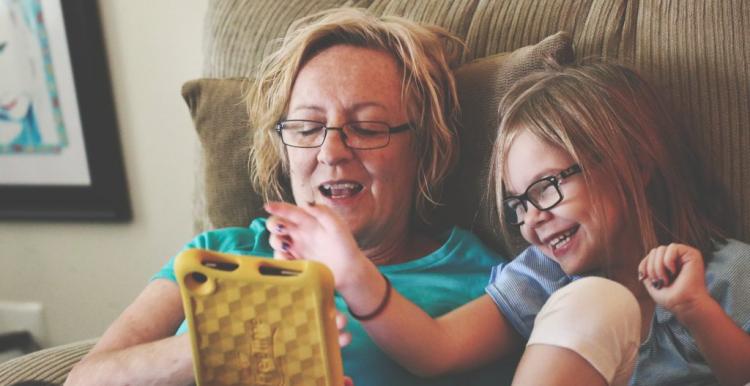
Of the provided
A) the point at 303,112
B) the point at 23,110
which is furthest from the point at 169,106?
the point at 303,112

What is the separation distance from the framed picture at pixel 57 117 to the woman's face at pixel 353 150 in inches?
39.4

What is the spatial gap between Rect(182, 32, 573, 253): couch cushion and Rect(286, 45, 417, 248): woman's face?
0.34 ft

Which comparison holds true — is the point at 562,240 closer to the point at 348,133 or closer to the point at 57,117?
the point at 348,133

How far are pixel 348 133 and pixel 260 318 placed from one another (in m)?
0.40

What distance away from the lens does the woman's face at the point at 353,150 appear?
104 centimetres

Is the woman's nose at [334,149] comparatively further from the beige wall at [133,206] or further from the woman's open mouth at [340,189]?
the beige wall at [133,206]

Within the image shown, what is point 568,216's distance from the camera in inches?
36.3

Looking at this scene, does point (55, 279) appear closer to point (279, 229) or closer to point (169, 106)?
point (169, 106)

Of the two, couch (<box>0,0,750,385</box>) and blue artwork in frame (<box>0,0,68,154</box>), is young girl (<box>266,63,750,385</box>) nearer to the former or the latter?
couch (<box>0,0,750,385</box>)

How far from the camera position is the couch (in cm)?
96

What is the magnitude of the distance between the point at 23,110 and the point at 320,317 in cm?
160

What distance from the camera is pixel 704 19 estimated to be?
0.99 m

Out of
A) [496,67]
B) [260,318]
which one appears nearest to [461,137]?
[496,67]

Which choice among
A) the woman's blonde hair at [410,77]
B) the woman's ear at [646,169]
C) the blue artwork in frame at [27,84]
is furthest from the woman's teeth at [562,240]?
the blue artwork in frame at [27,84]
